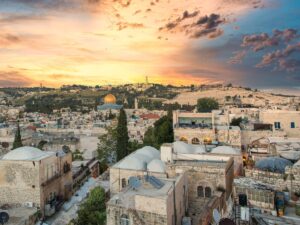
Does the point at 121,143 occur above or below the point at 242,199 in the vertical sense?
above

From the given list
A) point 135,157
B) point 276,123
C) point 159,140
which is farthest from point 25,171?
point 276,123

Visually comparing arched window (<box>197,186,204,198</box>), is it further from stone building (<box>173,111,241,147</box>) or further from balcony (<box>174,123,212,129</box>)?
balcony (<box>174,123,212,129</box>)

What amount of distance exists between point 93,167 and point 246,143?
1475 centimetres

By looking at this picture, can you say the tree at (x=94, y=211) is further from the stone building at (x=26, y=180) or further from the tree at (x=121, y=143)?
the tree at (x=121, y=143)

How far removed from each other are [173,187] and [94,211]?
5.32 metres

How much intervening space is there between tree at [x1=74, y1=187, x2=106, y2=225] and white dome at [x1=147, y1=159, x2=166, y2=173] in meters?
3.08

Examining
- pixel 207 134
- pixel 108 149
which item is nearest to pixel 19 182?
pixel 108 149

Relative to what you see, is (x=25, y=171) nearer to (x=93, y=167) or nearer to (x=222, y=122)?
(x=93, y=167)

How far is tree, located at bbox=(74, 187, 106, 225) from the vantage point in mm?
14602

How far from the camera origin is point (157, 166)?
1705 cm

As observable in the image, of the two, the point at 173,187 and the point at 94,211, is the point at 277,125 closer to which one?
the point at 173,187

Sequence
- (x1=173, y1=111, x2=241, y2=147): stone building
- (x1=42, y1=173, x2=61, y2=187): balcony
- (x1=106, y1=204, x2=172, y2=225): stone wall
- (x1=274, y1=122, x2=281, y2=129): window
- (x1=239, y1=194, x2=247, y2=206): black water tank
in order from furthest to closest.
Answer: (x1=274, y1=122, x2=281, y2=129): window → (x1=173, y1=111, x2=241, y2=147): stone building → (x1=42, y1=173, x2=61, y2=187): balcony → (x1=106, y1=204, x2=172, y2=225): stone wall → (x1=239, y1=194, x2=247, y2=206): black water tank

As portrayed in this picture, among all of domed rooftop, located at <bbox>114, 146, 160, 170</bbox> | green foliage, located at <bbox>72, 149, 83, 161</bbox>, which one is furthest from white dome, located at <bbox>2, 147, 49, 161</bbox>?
green foliage, located at <bbox>72, 149, 83, 161</bbox>

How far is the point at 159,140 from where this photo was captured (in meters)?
30.4
